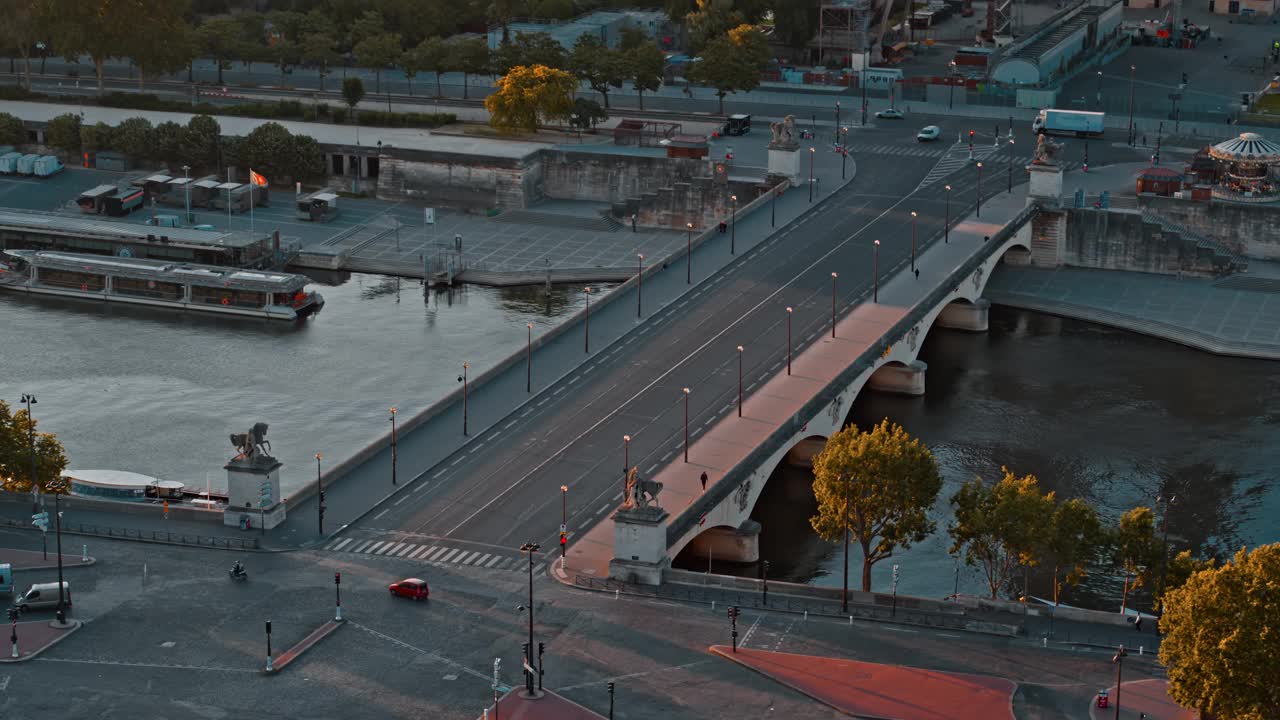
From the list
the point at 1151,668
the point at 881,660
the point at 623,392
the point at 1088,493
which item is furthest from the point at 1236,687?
the point at 623,392

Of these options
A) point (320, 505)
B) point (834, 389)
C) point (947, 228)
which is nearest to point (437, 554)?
point (320, 505)

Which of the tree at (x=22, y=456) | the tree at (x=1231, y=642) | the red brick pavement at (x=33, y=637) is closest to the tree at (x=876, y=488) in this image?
the tree at (x=1231, y=642)

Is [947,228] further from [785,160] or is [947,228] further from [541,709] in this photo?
[541,709]

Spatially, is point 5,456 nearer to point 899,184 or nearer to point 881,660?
point 881,660

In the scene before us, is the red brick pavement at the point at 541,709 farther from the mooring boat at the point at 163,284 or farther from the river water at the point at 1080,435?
the mooring boat at the point at 163,284

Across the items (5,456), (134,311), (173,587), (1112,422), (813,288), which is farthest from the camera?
(134,311)

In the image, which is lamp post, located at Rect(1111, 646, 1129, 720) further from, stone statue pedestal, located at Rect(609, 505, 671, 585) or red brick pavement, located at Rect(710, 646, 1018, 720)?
stone statue pedestal, located at Rect(609, 505, 671, 585)
